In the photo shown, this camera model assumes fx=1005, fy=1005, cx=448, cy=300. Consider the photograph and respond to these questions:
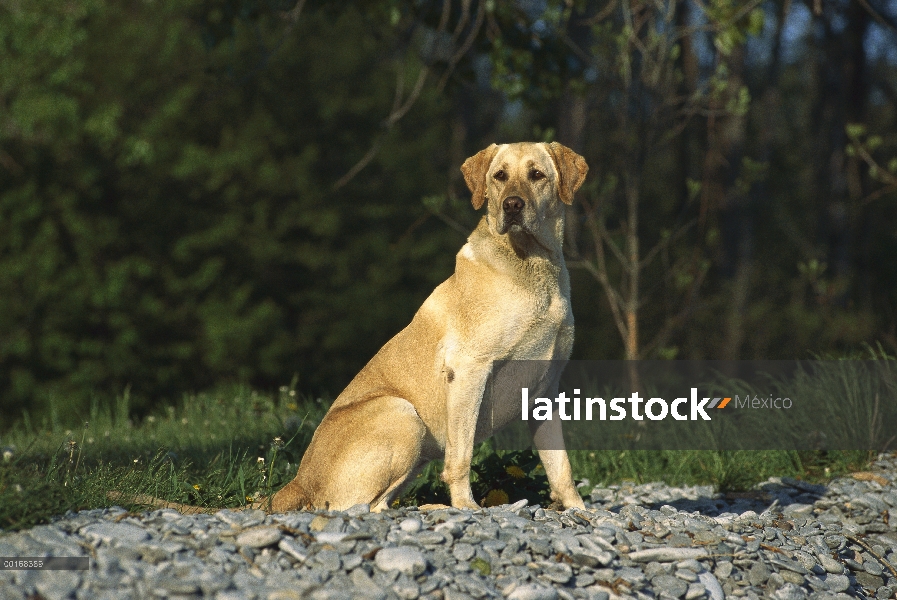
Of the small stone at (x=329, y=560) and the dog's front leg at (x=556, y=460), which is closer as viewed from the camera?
the small stone at (x=329, y=560)

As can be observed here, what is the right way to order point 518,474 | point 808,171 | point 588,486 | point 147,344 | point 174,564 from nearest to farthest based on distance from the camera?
point 174,564, point 518,474, point 588,486, point 147,344, point 808,171

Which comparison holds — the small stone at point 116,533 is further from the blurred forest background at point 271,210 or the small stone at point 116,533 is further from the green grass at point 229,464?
the blurred forest background at point 271,210

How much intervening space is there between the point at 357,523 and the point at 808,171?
31280 millimetres

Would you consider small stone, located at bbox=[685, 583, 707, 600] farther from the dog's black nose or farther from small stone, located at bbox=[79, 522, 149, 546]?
small stone, located at bbox=[79, 522, 149, 546]

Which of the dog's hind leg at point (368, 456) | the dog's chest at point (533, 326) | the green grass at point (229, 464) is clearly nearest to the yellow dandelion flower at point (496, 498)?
the green grass at point (229, 464)

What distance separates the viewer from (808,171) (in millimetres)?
32656

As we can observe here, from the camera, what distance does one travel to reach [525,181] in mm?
5172

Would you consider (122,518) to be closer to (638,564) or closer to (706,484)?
(638,564)

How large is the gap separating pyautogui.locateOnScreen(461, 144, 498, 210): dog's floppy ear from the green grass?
1.51m

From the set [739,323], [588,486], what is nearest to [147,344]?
[739,323]

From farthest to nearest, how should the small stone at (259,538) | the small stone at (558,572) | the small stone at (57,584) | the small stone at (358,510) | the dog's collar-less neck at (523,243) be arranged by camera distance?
the dog's collar-less neck at (523,243) < the small stone at (358,510) < the small stone at (558,572) < the small stone at (259,538) < the small stone at (57,584)

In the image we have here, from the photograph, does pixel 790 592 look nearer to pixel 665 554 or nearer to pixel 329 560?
pixel 665 554

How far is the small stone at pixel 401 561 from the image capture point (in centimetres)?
387

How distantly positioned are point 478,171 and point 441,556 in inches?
85.3
